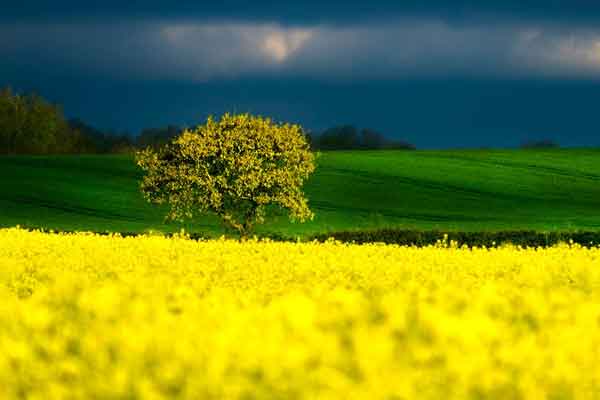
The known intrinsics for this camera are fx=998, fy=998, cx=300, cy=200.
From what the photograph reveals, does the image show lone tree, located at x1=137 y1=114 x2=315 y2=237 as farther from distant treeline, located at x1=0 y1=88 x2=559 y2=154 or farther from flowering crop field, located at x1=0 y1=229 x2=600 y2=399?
distant treeline, located at x1=0 y1=88 x2=559 y2=154

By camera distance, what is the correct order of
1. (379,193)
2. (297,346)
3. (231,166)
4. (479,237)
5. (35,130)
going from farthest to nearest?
(35,130), (379,193), (231,166), (479,237), (297,346)

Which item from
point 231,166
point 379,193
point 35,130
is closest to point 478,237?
point 231,166

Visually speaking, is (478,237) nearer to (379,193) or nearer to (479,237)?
(479,237)

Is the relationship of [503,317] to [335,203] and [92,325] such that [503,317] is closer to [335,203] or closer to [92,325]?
[92,325]

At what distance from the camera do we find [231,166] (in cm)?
3434

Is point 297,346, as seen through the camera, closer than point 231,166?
Yes

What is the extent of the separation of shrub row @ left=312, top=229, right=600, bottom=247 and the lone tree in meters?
4.15

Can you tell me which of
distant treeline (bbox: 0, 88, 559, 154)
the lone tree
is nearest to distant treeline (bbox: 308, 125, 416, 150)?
distant treeline (bbox: 0, 88, 559, 154)

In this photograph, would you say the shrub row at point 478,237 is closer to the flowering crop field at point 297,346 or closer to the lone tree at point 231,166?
the lone tree at point 231,166

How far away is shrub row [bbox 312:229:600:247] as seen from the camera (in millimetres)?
29469

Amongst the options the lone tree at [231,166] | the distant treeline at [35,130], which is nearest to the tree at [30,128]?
the distant treeline at [35,130]

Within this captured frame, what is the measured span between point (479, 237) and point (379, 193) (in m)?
31.3

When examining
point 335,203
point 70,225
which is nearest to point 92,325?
point 70,225

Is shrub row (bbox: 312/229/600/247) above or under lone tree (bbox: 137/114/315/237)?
under
